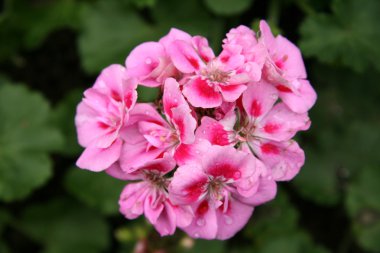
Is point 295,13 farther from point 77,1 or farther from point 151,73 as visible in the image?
point 151,73

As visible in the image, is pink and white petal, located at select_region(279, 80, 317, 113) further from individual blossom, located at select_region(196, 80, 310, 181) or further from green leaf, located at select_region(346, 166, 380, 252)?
green leaf, located at select_region(346, 166, 380, 252)

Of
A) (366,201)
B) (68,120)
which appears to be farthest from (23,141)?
(366,201)

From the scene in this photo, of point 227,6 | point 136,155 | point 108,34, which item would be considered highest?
point 136,155

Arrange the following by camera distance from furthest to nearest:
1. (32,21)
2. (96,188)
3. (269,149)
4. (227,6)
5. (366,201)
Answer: (32,21) < (96,188) < (366,201) < (227,6) < (269,149)

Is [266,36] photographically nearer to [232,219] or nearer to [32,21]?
[232,219]

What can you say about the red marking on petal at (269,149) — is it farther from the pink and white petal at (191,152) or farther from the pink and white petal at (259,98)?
the pink and white petal at (191,152)

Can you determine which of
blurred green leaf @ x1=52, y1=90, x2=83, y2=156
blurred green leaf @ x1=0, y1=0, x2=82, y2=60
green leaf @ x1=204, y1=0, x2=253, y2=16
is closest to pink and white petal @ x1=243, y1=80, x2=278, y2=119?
green leaf @ x1=204, y1=0, x2=253, y2=16

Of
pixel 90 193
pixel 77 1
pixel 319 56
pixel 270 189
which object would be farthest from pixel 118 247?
pixel 270 189
